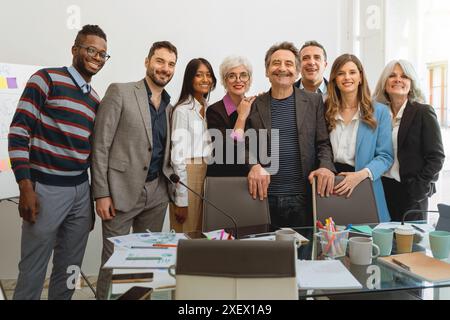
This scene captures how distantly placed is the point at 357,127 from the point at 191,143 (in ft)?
3.28

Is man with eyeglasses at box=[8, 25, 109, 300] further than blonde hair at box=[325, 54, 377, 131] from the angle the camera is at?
No

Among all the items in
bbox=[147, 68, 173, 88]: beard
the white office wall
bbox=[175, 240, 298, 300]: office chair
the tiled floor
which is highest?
the white office wall

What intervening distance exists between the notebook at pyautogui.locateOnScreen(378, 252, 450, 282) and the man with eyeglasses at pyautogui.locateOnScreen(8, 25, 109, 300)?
1.53 m

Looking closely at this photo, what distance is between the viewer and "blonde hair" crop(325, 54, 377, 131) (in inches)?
87.2

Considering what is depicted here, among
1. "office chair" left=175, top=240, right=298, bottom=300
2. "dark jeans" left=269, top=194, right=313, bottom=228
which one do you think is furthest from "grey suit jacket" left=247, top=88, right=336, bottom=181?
"office chair" left=175, top=240, right=298, bottom=300

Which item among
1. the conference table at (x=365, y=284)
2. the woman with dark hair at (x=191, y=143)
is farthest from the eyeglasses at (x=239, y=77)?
the conference table at (x=365, y=284)

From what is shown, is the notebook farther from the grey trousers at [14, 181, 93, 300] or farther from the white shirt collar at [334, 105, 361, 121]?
the grey trousers at [14, 181, 93, 300]

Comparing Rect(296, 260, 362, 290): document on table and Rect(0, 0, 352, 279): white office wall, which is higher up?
Rect(0, 0, 352, 279): white office wall

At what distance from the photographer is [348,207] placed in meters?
2.04

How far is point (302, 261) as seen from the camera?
4.30 ft

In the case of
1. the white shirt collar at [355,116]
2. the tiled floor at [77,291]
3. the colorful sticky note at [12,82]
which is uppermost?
the colorful sticky note at [12,82]

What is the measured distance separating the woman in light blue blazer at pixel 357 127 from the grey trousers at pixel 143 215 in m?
1.06

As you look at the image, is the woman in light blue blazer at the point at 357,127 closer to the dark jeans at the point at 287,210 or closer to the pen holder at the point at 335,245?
the dark jeans at the point at 287,210

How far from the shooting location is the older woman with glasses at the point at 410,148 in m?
2.26
